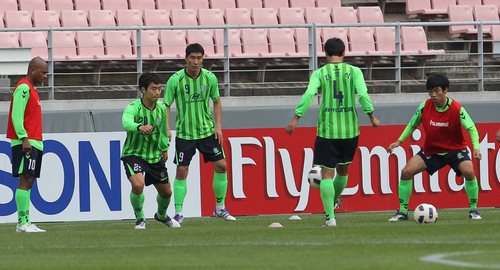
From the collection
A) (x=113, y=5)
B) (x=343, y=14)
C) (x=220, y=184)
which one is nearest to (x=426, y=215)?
(x=220, y=184)

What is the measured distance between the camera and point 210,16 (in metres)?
15.1

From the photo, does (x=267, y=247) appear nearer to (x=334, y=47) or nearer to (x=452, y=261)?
(x=452, y=261)

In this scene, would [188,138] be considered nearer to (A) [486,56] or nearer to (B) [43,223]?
(B) [43,223]

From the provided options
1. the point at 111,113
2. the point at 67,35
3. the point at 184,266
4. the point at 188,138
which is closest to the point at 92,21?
the point at 67,35

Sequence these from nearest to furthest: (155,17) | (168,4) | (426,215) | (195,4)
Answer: (426,215), (155,17), (168,4), (195,4)

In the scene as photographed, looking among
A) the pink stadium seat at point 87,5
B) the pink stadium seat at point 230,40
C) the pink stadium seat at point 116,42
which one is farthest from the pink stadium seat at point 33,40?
the pink stadium seat at point 230,40

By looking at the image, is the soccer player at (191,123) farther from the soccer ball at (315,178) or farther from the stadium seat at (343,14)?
the stadium seat at (343,14)

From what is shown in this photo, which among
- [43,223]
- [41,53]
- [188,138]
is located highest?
[41,53]

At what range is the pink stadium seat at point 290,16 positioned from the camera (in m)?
15.4

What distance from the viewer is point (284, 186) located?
1021 centimetres

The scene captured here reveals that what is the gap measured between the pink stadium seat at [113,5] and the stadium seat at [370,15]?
4893 mm

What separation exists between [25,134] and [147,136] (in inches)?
46.5

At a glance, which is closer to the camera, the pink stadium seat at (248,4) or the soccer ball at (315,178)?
the soccer ball at (315,178)

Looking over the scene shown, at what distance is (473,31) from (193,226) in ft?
31.6
